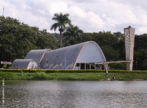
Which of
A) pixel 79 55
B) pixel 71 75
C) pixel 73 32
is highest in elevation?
pixel 73 32

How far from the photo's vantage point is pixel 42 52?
2453 inches

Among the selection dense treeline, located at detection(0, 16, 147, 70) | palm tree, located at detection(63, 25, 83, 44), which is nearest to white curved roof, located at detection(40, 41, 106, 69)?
dense treeline, located at detection(0, 16, 147, 70)

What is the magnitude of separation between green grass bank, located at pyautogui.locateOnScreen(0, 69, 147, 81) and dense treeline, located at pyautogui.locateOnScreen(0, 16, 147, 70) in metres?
18.4

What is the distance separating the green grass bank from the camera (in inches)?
1496

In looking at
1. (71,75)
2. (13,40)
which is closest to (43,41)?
(13,40)

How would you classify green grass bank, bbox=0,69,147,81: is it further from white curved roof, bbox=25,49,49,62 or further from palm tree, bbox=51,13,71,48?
palm tree, bbox=51,13,71,48

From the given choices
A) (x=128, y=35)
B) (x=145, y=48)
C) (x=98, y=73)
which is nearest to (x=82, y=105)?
(x=98, y=73)

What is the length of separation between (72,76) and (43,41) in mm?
39507

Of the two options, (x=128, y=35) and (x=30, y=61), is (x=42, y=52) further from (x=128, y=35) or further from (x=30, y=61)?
(x=128, y=35)

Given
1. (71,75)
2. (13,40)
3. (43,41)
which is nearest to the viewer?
(71,75)

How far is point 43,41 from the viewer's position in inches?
3046

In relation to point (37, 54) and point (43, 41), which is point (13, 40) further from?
point (43, 41)

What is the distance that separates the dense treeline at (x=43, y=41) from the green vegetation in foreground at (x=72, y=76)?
18.8 m

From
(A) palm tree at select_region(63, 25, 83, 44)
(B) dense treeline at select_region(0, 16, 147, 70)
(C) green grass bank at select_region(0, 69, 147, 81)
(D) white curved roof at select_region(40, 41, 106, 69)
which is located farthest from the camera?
(A) palm tree at select_region(63, 25, 83, 44)
